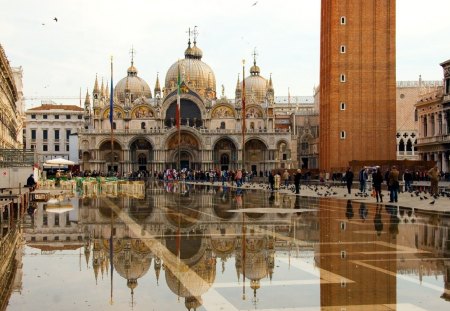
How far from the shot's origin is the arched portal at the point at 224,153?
95375mm

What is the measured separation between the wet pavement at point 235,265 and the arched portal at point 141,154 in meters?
76.5

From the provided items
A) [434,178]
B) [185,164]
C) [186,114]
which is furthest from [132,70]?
[434,178]

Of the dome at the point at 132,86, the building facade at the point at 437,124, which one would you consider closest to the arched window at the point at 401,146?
the building facade at the point at 437,124

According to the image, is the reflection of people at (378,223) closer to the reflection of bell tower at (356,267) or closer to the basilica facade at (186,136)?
the reflection of bell tower at (356,267)

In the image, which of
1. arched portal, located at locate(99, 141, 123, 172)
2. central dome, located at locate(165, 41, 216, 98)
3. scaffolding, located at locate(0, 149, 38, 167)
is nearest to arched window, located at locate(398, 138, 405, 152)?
central dome, located at locate(165, 41, 216, 98)

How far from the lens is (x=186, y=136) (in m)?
94.7

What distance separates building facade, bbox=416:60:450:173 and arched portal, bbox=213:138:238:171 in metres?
29.6

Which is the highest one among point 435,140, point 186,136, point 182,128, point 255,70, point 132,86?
point 255,70

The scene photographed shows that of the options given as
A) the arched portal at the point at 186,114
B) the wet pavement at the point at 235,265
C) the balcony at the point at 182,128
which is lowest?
the wet pavement at the point at 235,265

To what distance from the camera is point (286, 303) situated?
8.27 m

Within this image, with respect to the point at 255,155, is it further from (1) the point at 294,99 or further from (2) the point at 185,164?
(1) the point at 294,99

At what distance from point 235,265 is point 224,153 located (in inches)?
3344

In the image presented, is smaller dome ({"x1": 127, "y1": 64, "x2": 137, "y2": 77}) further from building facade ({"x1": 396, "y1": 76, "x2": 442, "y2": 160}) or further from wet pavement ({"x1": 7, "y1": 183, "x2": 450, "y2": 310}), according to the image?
wet pavement ({"x1": 7, "y1": 183, "x2": 450, "y2": 310})

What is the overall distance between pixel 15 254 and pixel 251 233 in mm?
5732
